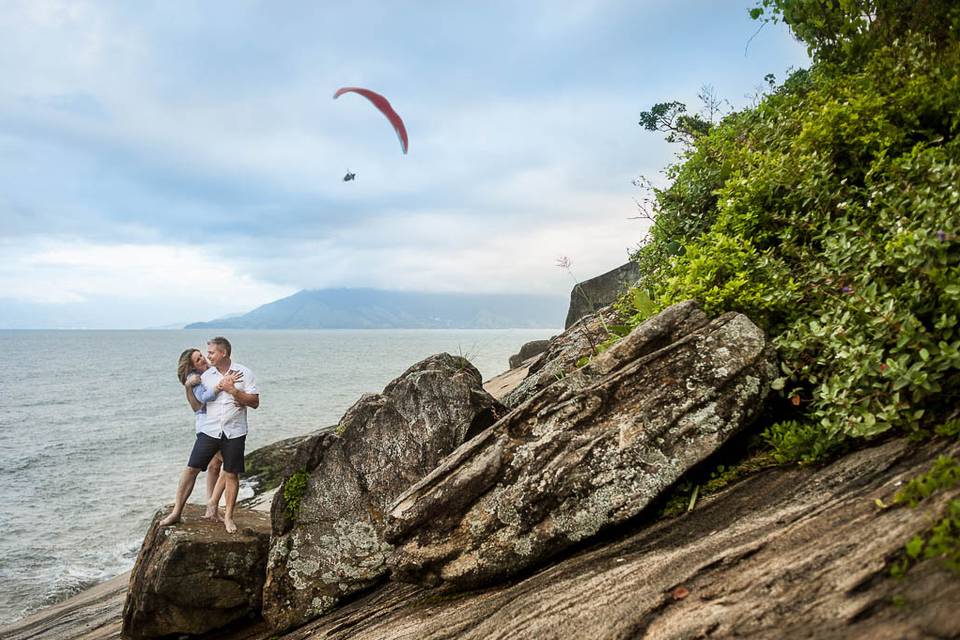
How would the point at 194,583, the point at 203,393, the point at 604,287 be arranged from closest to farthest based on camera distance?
the point at 194,583 → the point at 203,393 → the point at 604,287

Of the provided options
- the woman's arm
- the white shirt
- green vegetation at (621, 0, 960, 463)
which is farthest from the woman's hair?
green vegetation at (621, 0, 960, 463)

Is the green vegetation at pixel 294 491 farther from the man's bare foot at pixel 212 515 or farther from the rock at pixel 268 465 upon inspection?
the rock at pixel 268 465

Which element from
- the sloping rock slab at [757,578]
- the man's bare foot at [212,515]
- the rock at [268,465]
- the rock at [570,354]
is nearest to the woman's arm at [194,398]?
the man's bare foot at [212,515]

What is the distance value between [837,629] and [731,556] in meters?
1.32

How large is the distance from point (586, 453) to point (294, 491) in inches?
225

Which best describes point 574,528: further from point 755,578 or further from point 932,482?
point 932,482

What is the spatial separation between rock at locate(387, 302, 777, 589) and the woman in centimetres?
569

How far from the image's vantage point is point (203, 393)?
11.1m

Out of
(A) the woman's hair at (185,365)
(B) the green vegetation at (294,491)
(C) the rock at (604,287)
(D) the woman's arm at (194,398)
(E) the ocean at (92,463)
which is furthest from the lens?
(E) the ocean at (92,463)

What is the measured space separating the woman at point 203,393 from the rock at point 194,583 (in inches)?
29.3

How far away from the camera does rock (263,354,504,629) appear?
9320 mm

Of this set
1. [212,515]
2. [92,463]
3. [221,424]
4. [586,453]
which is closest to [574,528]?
[586,453]

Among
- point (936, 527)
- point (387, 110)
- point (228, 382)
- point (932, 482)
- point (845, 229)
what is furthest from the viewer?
point (387, 110)

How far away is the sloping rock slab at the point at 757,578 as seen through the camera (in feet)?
12.5
